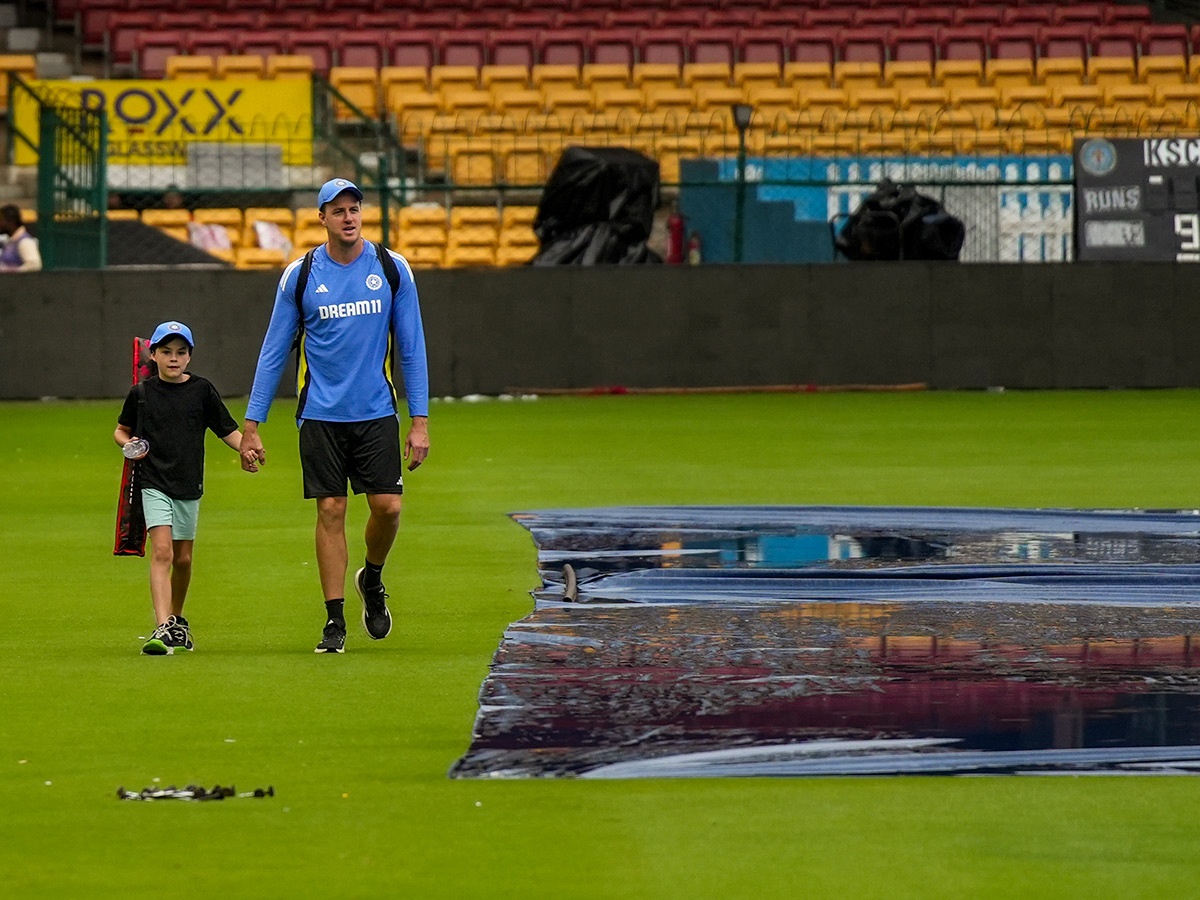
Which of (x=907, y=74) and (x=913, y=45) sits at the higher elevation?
(x=913, y=45)

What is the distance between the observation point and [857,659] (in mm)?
7523

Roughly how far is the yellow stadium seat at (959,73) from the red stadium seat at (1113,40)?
2533mm

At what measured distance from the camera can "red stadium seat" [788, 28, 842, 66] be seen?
31.3 meters

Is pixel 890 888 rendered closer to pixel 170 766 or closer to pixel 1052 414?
pixel 170 766

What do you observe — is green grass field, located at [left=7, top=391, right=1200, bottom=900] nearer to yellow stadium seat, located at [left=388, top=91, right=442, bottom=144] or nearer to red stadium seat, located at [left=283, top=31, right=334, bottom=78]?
yellow stadium seat, located at [left=388, top=91, right=442, bottom=144]

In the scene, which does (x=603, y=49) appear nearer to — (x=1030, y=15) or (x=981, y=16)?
(x=981, y=16)

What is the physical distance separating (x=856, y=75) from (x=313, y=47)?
8.28 meters

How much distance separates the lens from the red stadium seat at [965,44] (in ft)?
104

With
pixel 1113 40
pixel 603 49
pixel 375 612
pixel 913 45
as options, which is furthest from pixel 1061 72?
pixel 375 612

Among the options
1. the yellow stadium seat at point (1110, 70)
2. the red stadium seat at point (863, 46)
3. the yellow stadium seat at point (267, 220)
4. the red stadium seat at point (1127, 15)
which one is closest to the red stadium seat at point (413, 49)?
the yellow stadium seat at point (267, 220)

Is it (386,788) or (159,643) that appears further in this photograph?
(159,643)

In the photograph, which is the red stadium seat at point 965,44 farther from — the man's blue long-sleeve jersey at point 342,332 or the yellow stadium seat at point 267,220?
the man's blue long-sleeve jersey at point 342,332

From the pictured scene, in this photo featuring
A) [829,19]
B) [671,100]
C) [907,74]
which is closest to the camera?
[671,100]

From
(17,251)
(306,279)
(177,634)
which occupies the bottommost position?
(177,634)
